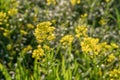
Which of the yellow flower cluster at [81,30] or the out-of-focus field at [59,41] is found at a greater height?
the yellow flower cluster at [81,30]

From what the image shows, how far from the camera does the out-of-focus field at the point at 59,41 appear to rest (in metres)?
2.56

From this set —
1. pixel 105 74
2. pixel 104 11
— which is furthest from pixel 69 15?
pixel 105 74

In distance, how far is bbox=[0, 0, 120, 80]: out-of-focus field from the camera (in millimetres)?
2561

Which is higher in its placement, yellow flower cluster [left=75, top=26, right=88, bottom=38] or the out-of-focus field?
yellow flower cluster [left=75, top=26, right=88, bottom=38]

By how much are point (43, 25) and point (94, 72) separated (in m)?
0.54

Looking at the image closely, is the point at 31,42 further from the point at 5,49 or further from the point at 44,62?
the point at 44,62

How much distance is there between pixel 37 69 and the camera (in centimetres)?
265

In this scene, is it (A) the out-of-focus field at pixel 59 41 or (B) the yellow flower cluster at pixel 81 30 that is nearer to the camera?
(A) the out-of-focus field at pixel 59 41

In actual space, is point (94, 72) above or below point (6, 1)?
below

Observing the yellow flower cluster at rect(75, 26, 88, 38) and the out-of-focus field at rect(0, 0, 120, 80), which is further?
the yellow flower cluster at rect(75, 26, 88, 38)

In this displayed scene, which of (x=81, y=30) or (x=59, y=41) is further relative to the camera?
(x=59, y=41)

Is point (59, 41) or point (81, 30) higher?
point (81, 30)

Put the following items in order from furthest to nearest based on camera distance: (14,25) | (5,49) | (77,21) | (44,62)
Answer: (77,21)
(14,25)
(5,49)
(44,62)

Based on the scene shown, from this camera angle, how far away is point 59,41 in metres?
3.39
